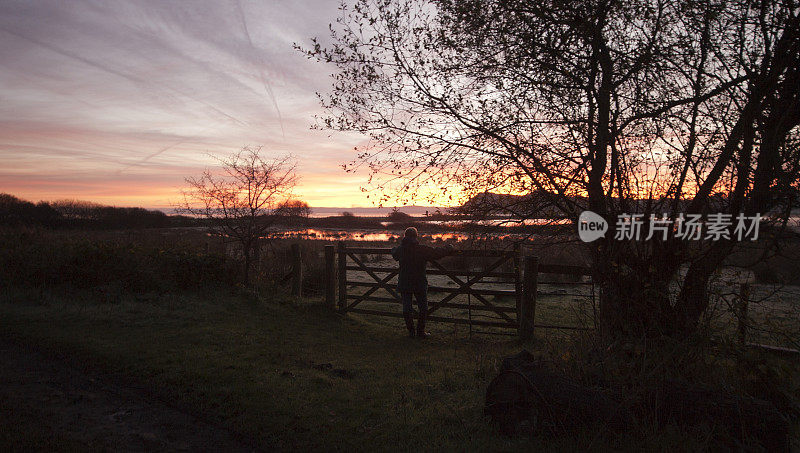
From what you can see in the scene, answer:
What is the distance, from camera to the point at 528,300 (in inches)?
334

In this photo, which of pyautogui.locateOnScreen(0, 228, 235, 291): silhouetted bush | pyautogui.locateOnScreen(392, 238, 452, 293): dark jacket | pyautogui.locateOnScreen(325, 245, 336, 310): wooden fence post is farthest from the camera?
pyautogui.locateOnScreen(325, 245, 336, 310): wooden fence post

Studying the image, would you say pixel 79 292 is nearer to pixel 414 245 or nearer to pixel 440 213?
pixel 414 245

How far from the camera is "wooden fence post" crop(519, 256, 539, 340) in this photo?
835cm

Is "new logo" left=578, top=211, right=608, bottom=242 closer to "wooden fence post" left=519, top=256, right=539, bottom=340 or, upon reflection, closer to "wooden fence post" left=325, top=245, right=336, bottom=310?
"wooden fence post" left=519, top=256, right=539, bottom=340

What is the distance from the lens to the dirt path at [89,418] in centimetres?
399

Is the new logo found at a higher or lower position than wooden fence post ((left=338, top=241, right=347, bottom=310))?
higher

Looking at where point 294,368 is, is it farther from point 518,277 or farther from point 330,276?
point 518,277

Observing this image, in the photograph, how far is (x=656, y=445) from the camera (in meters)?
3.80

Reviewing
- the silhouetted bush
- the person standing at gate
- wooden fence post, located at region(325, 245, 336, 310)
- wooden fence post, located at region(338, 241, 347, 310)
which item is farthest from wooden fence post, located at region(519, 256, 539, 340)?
the silhouetted bush

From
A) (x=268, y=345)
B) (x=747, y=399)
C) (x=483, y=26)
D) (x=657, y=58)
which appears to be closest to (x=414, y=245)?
(x=268, y=345)

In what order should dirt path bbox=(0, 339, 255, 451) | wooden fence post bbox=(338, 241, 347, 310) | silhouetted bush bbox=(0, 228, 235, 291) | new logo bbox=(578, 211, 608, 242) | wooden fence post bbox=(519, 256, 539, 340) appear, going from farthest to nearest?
1. wooden fence post bbox=(338, 241, 347, 310)
2. silhouetted bush bbox=(0, 228, 235, 291)
3. wooden fence post bbox=(519, 256, 539, 340)
4. new logo bbox=(578, 211, 608, 242)
5. dirt path bbox=(0, 339, 255, 451)

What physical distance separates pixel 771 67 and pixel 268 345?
26.7ft

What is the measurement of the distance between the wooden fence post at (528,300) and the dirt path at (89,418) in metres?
5.90

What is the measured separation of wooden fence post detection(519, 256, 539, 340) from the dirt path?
5902 mm
